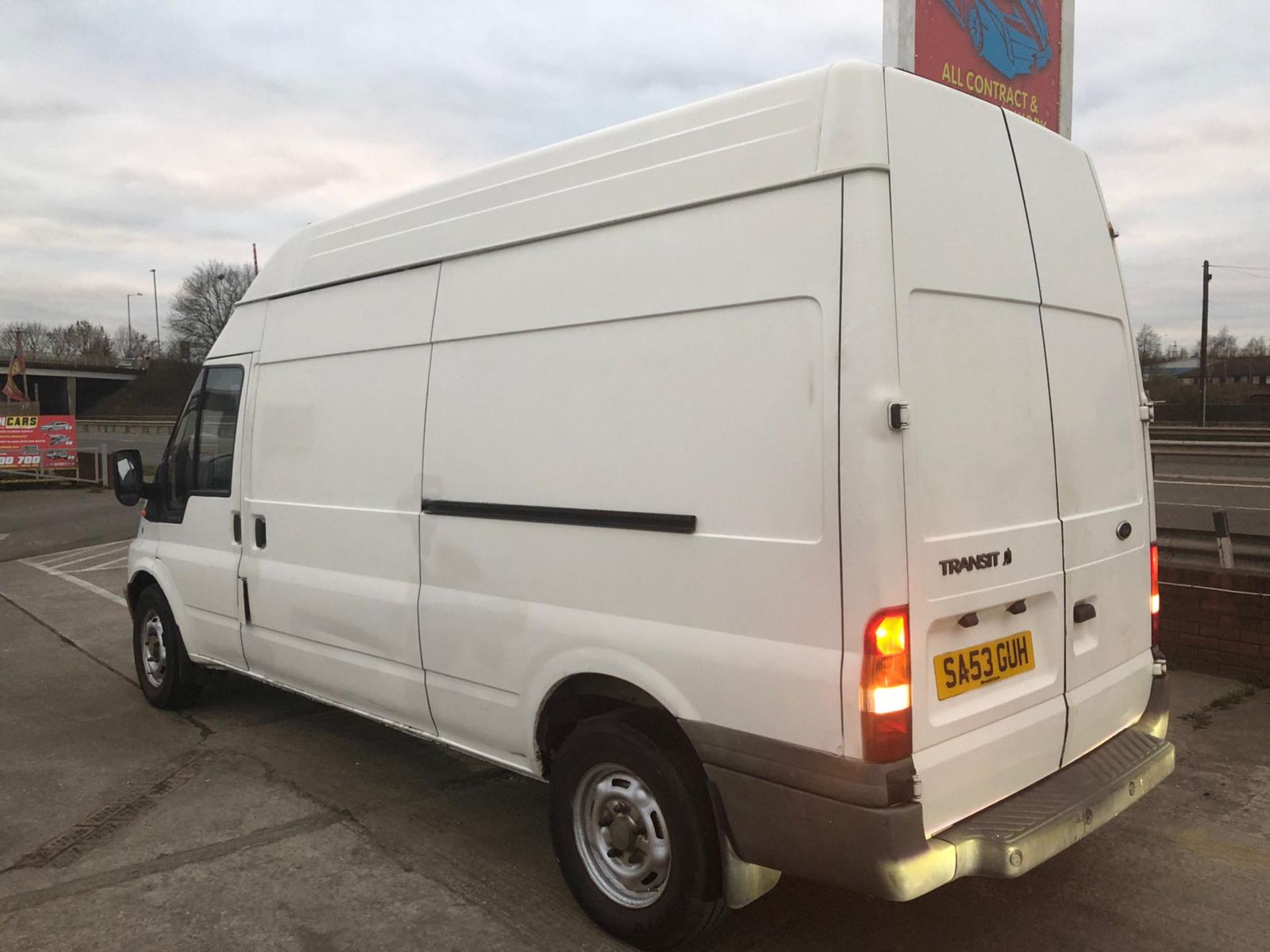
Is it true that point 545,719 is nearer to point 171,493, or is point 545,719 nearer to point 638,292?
point 638,292

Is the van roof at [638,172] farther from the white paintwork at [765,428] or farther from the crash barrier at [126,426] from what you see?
the crash barrier at [126,426]

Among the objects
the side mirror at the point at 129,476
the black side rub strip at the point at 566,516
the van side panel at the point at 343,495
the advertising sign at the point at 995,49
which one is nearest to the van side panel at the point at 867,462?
the black side rub strip at the point at 566,516

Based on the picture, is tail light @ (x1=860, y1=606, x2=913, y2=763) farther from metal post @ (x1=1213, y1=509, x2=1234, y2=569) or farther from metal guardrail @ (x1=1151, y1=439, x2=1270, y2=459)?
metal guardrail @ (x1=1151, y1=439, x2=1270, y2=459)

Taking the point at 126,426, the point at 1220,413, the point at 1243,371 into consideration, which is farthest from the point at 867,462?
the point at 126,426

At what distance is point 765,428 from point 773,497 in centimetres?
20

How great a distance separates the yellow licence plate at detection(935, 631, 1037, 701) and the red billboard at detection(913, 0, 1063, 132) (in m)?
5.15

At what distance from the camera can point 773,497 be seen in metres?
2.81

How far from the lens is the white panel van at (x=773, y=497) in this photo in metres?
2.70

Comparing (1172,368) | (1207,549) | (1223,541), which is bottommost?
(1207,549)

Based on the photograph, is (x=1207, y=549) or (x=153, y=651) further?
(x=1207, y=549)

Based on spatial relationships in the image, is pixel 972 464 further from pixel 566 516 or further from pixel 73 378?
pixel 73 378

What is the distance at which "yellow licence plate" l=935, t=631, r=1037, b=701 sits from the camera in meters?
2.81

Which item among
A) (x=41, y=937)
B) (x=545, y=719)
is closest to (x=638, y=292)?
(x=545, y=719)

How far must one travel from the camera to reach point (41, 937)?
340 centimetres
